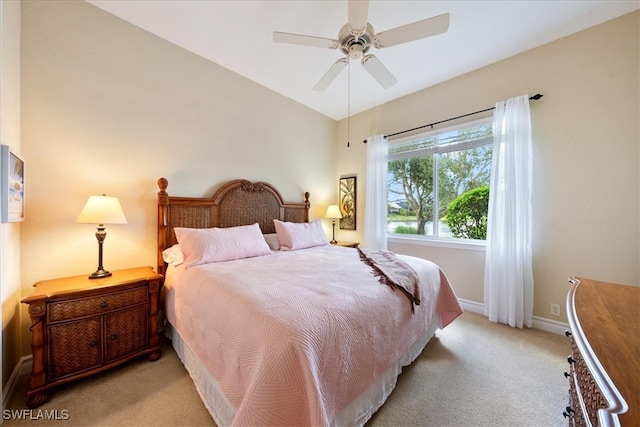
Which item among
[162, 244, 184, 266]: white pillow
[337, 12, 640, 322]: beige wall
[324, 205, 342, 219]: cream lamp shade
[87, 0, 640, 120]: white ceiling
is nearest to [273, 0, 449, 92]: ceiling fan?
[87, 0, 640, 120]: white ceiling

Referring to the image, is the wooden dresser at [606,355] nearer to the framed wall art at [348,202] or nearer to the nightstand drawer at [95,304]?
the nightstand drawer at [95,304]

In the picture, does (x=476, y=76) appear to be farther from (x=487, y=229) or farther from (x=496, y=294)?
(x=496, y=294)

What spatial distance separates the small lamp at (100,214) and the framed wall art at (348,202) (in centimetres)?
322

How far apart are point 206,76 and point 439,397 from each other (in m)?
3.74

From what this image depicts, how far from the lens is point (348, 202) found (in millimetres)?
4332

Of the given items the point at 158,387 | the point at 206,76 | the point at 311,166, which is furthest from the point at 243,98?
the point at 158,387

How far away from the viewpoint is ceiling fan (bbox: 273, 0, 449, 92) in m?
1.56

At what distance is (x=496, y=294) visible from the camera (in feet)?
8.73

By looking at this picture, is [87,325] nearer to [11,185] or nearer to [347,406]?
[11,185]

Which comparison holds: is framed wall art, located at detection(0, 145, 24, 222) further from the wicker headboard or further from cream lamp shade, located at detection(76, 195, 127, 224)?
the wicker headboard

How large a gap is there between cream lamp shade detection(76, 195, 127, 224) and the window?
3430 mm

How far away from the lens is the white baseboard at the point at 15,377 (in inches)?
57.3

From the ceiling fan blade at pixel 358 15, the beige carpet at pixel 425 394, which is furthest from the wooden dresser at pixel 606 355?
the ceiling fan blade at pixel 358 15

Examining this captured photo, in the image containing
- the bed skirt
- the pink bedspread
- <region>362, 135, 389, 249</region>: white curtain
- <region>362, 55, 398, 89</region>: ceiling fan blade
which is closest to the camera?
the pink bedspread
